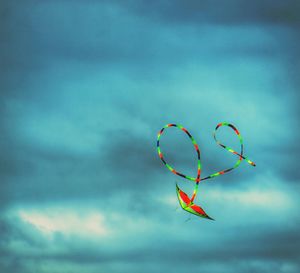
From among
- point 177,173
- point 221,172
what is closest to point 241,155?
point 221,172

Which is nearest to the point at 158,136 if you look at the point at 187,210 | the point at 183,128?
the point at 183,128

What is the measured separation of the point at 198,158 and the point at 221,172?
5.95 m

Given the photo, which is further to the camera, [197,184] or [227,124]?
[197,184]

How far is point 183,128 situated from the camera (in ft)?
500

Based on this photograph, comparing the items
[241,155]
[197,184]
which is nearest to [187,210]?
[197,184]

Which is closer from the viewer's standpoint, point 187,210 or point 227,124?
point 227,124

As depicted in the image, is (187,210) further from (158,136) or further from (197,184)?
(158,136)

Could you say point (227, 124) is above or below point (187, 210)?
above

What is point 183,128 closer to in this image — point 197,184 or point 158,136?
point 158,136

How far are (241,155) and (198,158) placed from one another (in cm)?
962

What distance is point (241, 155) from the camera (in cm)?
16062

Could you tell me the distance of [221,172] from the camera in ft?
523

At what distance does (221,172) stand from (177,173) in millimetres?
10710

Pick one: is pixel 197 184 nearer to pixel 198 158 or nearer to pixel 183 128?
pixel 198 158
